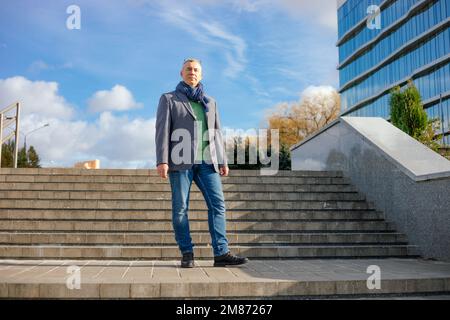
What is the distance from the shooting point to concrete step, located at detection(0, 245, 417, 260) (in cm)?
548

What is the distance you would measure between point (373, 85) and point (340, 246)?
55.1 m

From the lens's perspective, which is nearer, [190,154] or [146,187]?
[190,154]

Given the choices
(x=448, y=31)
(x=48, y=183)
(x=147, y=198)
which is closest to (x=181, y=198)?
(x=147, y=198)

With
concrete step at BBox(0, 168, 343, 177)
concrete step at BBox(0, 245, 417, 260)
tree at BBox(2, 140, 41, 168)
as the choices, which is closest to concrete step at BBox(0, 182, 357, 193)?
concrete step at BBox(0, 168, 343, 177)

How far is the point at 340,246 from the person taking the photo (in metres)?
5.96

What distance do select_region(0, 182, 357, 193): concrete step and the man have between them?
2.96 m

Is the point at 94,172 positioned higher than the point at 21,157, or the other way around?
the point at 21,157

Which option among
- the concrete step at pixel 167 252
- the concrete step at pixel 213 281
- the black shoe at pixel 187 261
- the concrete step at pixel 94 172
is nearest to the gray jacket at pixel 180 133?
the black shoe at pixel 187 261

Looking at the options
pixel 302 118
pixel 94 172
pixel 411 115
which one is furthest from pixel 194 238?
pixel 302 118

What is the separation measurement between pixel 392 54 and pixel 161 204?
50.3 m

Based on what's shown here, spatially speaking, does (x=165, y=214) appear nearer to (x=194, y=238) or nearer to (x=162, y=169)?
(x=194, y=238)

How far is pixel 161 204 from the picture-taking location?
23.5 feet

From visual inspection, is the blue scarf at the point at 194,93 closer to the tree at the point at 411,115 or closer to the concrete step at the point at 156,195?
the concrete step at the point at 156,195

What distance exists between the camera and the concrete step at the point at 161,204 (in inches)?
276
